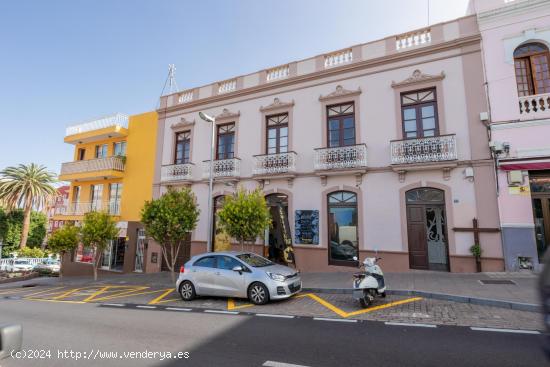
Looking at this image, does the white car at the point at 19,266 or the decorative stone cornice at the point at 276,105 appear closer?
the decorative stone cornice at the point at 276,105

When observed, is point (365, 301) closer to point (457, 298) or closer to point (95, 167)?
point (457, 298)

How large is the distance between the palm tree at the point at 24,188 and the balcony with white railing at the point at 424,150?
113ft

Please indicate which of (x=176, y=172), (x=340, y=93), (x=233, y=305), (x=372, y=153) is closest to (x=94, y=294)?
(x=233, y=305)

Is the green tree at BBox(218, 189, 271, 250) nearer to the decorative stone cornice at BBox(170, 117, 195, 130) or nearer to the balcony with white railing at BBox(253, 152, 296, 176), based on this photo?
the balcony with white railing at BBox(253, 152, 296, 176)

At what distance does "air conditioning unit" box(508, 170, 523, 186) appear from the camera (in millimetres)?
10281

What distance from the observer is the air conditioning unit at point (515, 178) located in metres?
10.3

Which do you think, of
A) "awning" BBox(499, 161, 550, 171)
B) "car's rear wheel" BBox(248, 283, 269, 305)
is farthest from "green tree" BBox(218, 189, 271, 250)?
"awning" BBox(499, 161, 550, 171)

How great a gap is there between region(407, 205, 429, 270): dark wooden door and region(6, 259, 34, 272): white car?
30.5 meters

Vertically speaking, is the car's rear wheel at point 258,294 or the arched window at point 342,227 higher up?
the arched window at point 342,227

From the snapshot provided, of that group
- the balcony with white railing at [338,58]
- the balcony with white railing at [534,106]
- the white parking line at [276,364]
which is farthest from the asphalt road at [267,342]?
the balcony with white railing at [338,58]

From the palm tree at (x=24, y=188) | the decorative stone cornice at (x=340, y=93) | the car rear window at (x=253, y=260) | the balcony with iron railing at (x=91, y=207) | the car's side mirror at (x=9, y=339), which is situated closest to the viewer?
the car's side mirror at (x=9, y=339)

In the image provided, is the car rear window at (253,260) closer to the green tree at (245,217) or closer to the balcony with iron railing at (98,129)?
the green tree at (245,217)

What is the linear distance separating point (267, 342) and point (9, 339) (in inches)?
161

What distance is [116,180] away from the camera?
20281 millimetres
